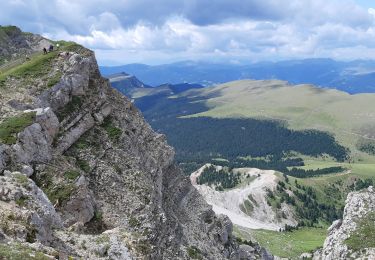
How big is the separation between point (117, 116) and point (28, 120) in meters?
22.0

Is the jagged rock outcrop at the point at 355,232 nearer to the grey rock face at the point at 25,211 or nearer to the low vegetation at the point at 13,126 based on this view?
the low vegetation at the point at 13,126

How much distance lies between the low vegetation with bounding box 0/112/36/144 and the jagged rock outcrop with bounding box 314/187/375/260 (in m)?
95.3

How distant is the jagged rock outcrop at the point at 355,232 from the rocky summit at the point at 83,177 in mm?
46239

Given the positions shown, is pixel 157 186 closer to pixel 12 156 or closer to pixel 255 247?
pixel 12 156

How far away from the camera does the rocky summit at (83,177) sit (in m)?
42.2

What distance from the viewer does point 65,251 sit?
4128 cm

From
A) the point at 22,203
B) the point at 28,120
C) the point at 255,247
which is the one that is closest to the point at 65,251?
the point at 22,203

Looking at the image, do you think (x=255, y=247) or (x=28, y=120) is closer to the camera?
(x=28, y=120)

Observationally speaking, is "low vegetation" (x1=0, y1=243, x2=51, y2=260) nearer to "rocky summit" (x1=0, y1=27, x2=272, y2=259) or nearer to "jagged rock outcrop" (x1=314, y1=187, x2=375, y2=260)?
"rocky summit" (x1=0, y1=27, x2=272, y2=259)

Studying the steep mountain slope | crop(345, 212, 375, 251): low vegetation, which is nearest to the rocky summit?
the steep mountain slope

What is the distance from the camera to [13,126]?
57.7m

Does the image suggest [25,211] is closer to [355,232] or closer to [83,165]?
[83,165]

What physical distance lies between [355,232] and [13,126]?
108 meters

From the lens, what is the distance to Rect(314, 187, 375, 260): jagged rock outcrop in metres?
125
